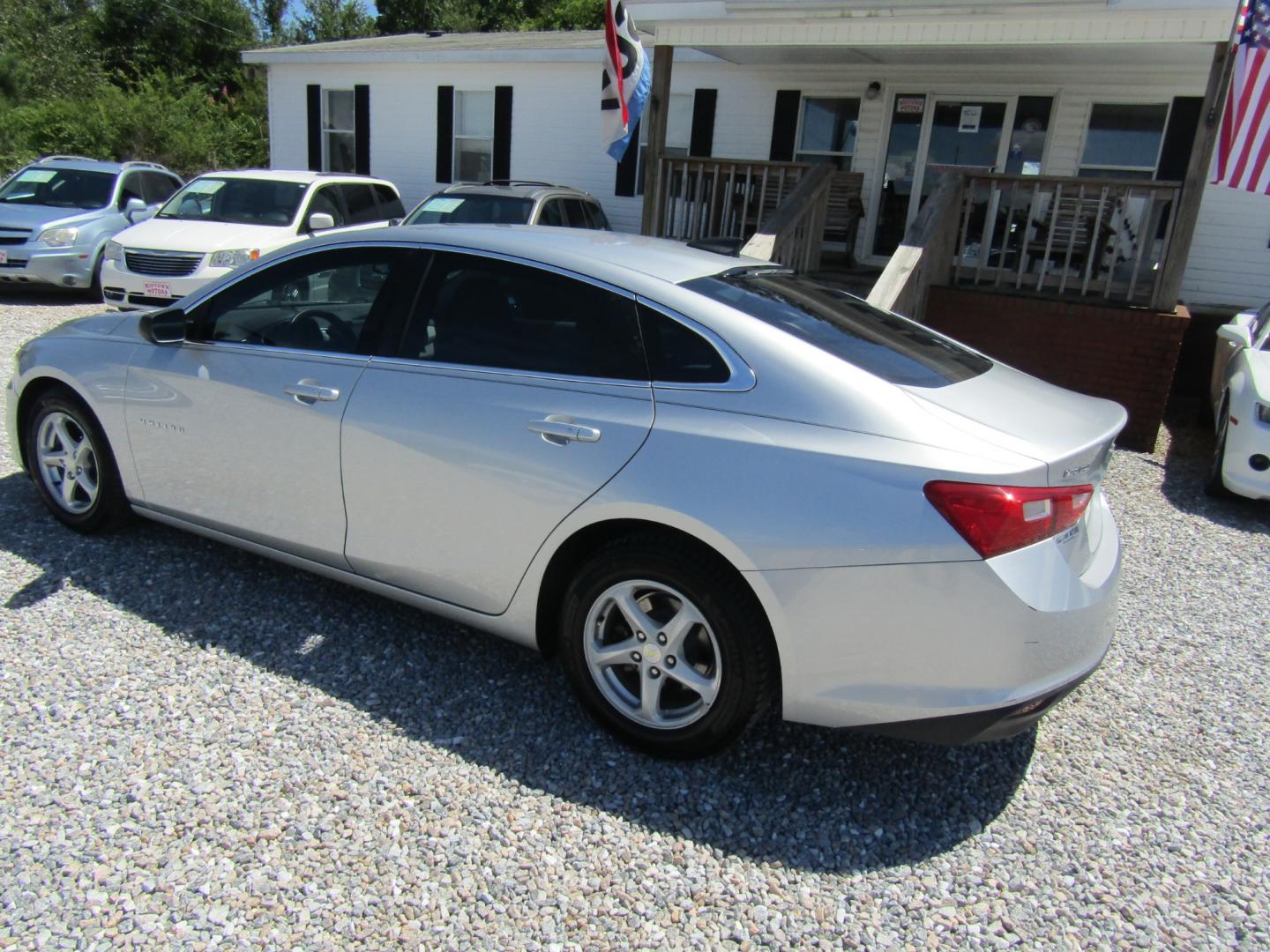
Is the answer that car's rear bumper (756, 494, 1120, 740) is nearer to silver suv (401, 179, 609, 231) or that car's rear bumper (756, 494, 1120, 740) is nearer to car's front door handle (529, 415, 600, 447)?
car's front door handle (529, 415, 600, 447)

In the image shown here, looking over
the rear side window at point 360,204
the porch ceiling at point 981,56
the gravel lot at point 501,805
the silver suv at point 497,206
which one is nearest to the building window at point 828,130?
the porch ceiling at point 981,56

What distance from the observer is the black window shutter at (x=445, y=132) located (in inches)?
592

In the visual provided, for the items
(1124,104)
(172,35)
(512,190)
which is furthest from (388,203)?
(172,35)

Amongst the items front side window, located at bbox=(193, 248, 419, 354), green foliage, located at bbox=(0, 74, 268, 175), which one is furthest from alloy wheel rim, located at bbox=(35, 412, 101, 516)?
green foliage, located at bbox=(0, 74, 268, 175)

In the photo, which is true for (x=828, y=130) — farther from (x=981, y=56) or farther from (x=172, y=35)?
(x=172, y=35)

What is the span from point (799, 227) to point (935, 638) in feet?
22.1

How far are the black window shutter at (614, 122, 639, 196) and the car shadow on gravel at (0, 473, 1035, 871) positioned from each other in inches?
419

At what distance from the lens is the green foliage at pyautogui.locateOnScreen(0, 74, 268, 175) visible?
79.5ft

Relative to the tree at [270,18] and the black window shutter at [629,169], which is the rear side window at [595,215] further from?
the tree at [270,18]

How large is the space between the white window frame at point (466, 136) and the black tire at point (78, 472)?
11.5 meters

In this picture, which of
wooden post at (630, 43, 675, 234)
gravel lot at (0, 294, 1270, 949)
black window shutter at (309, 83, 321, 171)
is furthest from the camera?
black window shutter at (309, 83, 321, 171)

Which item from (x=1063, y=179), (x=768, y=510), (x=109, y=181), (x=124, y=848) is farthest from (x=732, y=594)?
(x=109, y=181)

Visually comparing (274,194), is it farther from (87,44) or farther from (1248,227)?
(87,44)

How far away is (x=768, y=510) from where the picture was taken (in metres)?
2.59
